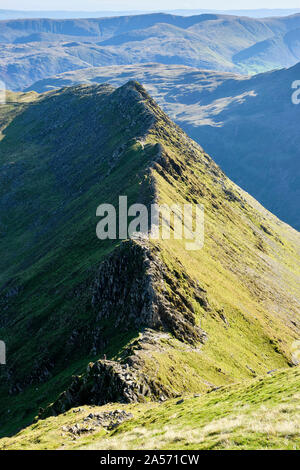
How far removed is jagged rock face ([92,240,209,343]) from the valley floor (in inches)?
817

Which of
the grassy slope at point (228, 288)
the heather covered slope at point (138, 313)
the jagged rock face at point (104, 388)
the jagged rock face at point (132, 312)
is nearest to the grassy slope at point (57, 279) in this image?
the heather covered slope at point (138, 313)

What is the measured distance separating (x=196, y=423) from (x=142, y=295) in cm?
3778

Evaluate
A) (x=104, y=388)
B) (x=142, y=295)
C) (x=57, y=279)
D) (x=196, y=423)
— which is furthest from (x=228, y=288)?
(x=196, y=423)

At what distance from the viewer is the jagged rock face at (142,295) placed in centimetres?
7300

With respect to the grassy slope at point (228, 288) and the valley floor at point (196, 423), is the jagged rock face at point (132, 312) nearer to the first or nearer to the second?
the valley floor at point (196, 423)

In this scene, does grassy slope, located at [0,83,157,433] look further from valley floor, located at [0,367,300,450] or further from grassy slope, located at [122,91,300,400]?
valley floor, located at [0,367,300,450]

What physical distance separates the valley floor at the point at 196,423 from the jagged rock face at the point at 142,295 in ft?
68.1

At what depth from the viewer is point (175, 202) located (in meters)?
127

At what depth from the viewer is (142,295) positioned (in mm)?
74375

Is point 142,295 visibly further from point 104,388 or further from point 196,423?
point 196,423

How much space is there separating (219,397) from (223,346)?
31.0 metres

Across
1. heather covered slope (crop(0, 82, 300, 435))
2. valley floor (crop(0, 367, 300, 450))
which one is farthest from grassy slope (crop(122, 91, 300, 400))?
valley floor (crop(0, 367, 300, 450))

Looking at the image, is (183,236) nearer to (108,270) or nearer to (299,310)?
(108,270)
